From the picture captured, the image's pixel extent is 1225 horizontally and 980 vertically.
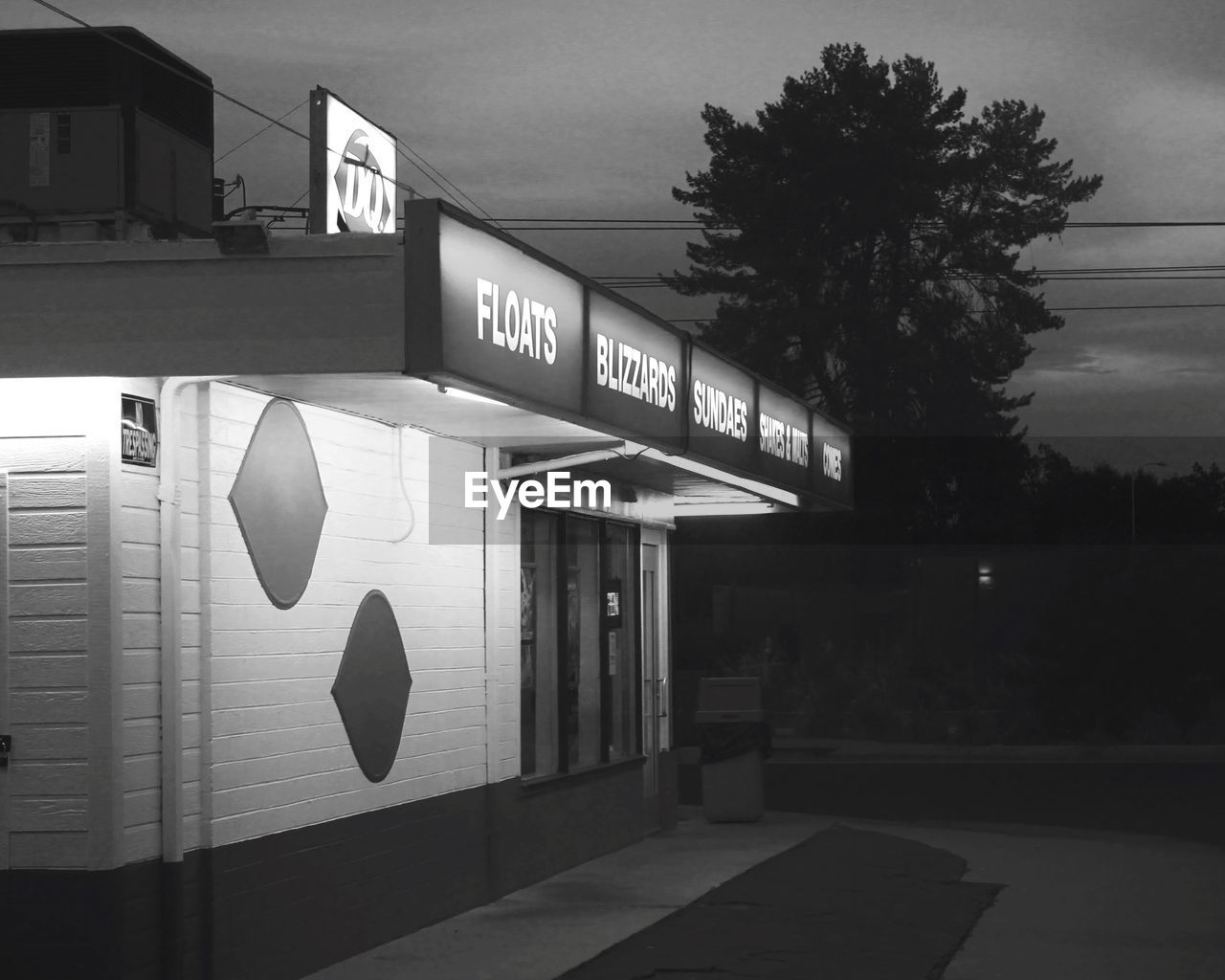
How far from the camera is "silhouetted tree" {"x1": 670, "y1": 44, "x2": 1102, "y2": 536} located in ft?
141

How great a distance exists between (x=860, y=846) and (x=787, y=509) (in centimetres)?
363

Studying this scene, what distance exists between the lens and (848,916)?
1100 cm

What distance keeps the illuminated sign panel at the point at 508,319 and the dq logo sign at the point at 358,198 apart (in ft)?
6.55

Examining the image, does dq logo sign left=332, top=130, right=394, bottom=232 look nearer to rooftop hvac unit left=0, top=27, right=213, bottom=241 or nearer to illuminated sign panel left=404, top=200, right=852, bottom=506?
rooftop hvac unit left=0, top=27, right=213, bottom=241

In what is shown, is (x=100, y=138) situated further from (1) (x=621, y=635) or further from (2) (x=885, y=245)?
(2) (x=885, y=245)

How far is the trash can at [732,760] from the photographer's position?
16.6 metres

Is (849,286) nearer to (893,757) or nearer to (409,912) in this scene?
(893,757)

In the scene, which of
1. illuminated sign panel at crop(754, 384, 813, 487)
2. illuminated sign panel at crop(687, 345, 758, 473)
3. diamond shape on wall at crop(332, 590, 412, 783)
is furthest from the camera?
illuminated sign panel at crop(754, 384, 813, 487)

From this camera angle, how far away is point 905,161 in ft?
141

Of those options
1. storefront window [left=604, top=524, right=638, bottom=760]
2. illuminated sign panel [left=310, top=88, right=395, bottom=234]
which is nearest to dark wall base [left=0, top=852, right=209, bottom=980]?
illuminated sign panel [left=310, top=88, right=395, bottom=234]

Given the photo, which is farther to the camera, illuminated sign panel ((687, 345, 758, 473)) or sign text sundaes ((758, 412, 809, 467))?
sign text sundaes ((758, 412, 809, 467))

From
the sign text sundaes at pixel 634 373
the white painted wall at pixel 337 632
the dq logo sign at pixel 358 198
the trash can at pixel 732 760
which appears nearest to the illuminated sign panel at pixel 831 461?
the trash can at pixel 732 760

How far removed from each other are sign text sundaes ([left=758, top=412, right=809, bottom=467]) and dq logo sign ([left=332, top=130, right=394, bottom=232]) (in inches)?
150

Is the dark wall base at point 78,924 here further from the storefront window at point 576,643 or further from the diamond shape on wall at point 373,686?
the storefront window at point 576,643
